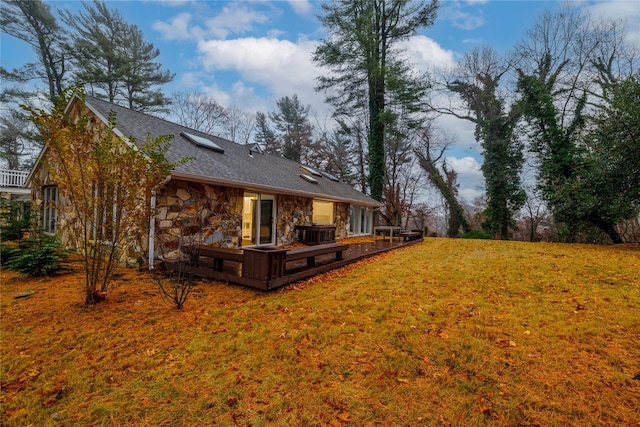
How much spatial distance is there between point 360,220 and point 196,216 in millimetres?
10887

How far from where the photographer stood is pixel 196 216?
671 centimetres

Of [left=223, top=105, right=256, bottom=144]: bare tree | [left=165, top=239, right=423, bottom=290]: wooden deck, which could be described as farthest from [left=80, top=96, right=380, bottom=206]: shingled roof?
[left=223, top=105, right=256, bottom=144]: bare tree

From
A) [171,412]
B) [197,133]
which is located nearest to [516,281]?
[171,412]

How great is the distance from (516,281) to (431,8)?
16714mm

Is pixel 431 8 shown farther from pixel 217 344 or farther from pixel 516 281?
pixel 217 344

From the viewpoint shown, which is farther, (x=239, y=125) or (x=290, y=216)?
(x=239, y=125)

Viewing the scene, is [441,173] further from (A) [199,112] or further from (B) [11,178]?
(B) [11,178]

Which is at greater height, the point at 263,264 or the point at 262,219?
the point at 262,219

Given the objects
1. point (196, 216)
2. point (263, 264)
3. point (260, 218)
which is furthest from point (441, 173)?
point (263, 264)

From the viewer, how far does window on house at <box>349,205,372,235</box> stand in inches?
603

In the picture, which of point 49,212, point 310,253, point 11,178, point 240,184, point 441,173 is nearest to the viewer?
point 310,253

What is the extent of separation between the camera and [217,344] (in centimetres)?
308

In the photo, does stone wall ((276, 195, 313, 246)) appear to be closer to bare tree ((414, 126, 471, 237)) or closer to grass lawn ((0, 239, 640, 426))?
grass lawn ((0, 239, 640, 426))

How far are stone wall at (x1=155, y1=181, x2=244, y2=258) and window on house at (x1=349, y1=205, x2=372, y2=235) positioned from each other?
8404 mm
